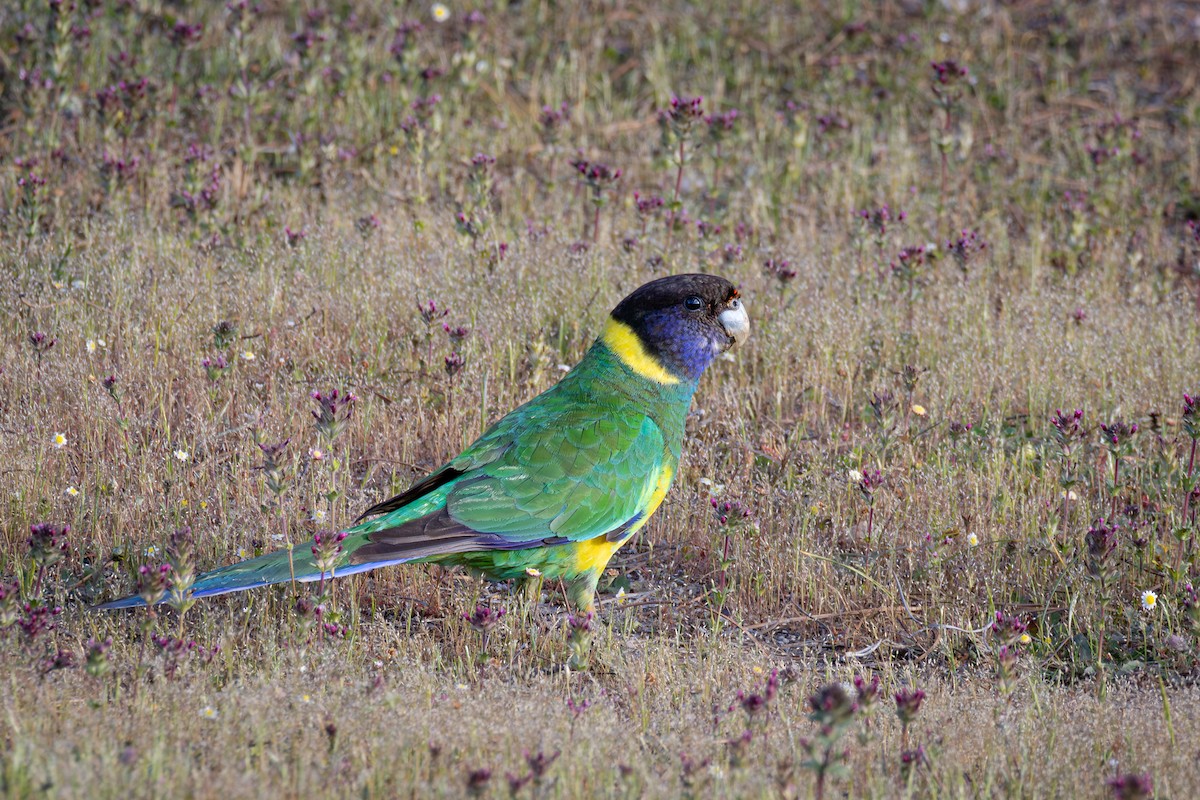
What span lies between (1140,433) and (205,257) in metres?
5.29

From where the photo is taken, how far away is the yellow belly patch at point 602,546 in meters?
4.80

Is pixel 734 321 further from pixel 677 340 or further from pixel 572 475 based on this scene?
pixel 572 475

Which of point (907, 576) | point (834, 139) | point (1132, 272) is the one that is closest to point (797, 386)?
point (907, 576)

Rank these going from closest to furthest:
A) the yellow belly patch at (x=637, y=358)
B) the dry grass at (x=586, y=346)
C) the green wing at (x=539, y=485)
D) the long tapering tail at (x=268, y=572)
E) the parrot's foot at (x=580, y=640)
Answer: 1. the dry grass at (x=586, y=346)
2. the long tapering tail at (x=268, y=572)
3. the parrot's foot at (x=580, y=640)
4. the green wing at (x=539, y=485)
5. the yellow belly patch at (x=637, y=358)

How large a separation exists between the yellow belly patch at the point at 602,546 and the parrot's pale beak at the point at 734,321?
703mm

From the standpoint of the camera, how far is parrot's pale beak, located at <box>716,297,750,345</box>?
5234mm

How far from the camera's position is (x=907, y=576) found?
210 inches

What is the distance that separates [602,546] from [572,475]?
0.32 meters

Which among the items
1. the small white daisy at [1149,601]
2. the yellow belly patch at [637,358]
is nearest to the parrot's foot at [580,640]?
the yellow belly patch at [637,358]

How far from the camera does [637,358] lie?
508 cm

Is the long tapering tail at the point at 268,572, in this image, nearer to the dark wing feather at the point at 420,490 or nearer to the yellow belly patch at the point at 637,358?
the dark wing feather at the point at 420,490

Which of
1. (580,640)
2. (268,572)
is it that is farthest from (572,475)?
(268,572)

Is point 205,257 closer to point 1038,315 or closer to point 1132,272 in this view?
point 1038,315

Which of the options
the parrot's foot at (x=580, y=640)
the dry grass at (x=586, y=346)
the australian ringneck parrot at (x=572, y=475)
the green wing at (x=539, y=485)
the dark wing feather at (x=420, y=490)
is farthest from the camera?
the dark wing feather at (x=420, y=490)
